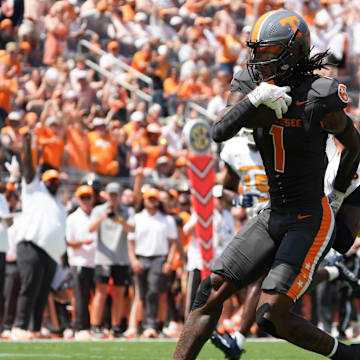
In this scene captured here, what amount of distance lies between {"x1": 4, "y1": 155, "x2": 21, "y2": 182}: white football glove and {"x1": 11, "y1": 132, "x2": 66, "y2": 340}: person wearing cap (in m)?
1.34

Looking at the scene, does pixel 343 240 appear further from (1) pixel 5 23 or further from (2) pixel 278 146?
(1) pixel 5 23

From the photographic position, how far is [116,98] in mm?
16172

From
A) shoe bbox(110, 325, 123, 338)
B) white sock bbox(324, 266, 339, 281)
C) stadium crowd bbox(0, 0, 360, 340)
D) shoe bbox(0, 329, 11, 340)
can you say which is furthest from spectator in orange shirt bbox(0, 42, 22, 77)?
white sock bbox(324, 266, 339, 281)

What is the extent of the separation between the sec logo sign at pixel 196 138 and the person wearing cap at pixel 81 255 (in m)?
2.21

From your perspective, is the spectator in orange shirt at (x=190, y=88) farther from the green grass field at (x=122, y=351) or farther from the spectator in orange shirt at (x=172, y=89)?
the green grass field at (x=122, y=351)

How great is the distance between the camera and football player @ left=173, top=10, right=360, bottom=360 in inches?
214

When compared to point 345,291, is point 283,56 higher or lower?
higher

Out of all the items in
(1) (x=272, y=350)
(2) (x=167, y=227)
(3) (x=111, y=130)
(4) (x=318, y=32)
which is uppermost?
(4) (x=318, y=32)

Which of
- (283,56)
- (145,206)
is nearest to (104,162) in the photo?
(145,206)

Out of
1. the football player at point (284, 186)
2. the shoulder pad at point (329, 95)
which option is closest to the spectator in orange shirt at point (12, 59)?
the football player at point (284, 186)

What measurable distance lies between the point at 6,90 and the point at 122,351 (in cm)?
569

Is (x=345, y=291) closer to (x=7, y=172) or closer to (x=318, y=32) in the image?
(x=7, y=172)

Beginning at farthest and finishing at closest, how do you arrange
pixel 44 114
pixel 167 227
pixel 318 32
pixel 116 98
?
pixel 318 32 → pixel 116 98 → pixel 44 114 → pixel 167 227

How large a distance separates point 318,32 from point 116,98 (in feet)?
14.2
